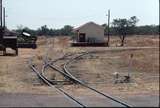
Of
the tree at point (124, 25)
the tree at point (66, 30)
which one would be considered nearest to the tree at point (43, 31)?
the tree at point (66, 30)

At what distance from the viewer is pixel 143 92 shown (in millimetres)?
17172

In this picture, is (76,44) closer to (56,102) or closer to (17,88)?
(17,88)

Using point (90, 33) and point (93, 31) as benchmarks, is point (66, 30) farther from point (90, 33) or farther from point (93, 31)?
point (90, 33)

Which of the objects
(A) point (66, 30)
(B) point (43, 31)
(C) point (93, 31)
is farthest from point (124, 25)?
(A) point (66, 30)

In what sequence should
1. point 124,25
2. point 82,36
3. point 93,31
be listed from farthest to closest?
point 124,25, point 93,31, point 82,36

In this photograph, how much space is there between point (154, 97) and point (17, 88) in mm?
6273

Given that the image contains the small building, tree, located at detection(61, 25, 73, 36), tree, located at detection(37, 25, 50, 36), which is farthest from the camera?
tree, located at detection(61, 25, 73, 36)

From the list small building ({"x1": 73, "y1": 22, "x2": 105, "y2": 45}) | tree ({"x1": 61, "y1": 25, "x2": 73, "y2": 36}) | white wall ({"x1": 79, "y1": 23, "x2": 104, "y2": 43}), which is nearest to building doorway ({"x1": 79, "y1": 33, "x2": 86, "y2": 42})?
small building ({"x1": 73, "y1": 22, "x2": 105, "y2": 45})

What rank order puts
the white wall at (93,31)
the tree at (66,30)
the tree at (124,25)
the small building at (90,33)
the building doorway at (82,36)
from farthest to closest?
1. the tree at (66,30)
2. the tree at (124,25)
3. the white wall at (93,31)
4. the building doorway at (82,36)
5. the small building at (90,33)

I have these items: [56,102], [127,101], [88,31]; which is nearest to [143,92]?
[127,101]

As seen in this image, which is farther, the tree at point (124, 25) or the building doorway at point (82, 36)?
the tree at point (124, 25)

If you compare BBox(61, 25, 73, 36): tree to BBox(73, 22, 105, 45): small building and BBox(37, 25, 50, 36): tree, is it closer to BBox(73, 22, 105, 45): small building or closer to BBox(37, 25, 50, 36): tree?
BBox(37, 25, 50, 36): tree

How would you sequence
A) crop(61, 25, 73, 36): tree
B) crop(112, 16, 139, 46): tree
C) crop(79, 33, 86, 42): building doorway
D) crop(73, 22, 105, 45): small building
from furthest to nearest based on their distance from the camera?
crop(61, 25, 73, 36): tree, crop(112, 16, 139, 46): tree, crop(79, 33, 86, 42): building doorway, crop(73, 22, 105, 45): small building

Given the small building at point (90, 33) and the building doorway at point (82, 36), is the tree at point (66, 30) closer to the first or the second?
the small building at point (90, 33)
